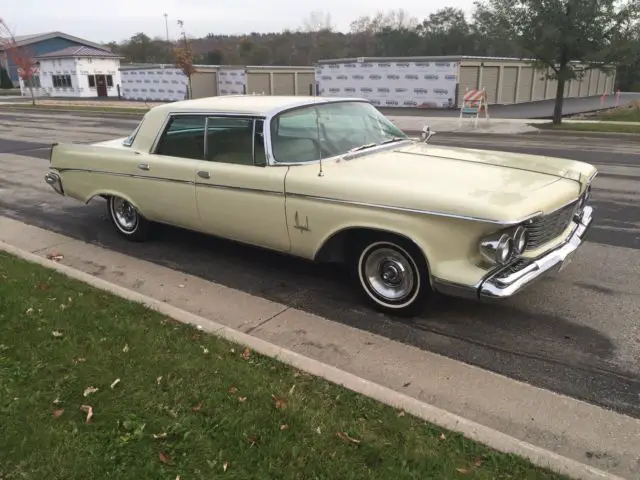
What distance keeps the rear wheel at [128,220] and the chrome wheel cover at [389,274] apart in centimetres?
305

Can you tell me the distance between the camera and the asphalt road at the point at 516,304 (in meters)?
3.74

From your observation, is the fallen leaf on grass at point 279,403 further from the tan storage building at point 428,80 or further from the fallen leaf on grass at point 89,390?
the tan storage building at point 428,80

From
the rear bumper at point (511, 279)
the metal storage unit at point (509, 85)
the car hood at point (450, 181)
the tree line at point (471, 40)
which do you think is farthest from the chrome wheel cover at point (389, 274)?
the metal storage unit at point (509, 85)

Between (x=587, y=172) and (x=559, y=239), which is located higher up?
(x=587, y=172)

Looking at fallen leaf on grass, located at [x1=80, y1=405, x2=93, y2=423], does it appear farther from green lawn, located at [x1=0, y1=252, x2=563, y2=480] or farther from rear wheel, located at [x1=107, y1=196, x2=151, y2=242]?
rear wheel, located at [x1=107, y1=196, x2=151, y2=242]

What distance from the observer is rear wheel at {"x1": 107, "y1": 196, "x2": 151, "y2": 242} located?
642cm

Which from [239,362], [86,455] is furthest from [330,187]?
[86,455]

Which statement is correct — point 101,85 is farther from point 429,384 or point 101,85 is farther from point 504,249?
point 429,384

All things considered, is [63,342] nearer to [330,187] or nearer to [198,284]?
[198,284]

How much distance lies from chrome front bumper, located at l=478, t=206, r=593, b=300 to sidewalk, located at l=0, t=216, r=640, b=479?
540mm

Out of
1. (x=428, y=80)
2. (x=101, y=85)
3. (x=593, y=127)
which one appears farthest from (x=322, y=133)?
(x=101, y=85)

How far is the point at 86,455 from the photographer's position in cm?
277

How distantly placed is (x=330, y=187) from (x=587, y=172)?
228cm

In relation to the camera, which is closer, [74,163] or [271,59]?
[74,163]
